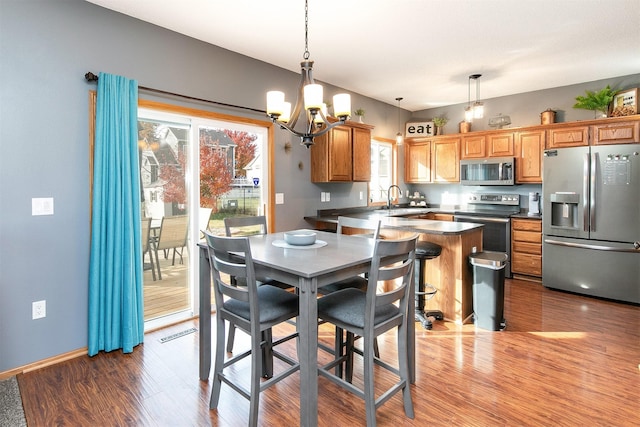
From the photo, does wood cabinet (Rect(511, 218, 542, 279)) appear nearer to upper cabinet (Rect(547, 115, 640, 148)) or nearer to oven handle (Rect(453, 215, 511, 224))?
oven handle (Rect(453, 215, 511, 224))

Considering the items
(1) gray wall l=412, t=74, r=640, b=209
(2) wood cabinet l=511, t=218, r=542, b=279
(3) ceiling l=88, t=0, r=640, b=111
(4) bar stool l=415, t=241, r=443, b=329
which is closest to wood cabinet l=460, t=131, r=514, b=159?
(1) gray wall l=412, t=74, r=640, b=209

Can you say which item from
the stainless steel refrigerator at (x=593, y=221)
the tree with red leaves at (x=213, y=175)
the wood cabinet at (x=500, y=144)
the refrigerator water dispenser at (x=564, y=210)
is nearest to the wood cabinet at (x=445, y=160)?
the wood cabinet at (x=500, y=144)

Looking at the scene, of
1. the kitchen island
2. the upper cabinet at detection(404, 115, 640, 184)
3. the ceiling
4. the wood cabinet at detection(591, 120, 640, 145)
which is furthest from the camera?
the upper cabinet at detection(404, 115, 640, 184)

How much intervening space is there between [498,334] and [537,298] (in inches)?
53.4

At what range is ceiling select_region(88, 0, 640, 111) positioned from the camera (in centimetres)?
287

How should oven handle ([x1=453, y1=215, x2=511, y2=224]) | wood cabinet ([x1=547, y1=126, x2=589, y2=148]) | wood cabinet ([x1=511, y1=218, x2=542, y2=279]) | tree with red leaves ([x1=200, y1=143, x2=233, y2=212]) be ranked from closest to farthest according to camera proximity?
tree with red leaves ([x1=200, y1=143, x2=233, y2=212]) < wood cabinet ([x1=547, y1=126, x2=589, y2=148]) < wood cabinet ([x1=511, y1=218, x2=542, y2=279]) < oven handle ([x1=453, y1=215, x2=511, y2=224])

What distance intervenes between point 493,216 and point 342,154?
2.37m

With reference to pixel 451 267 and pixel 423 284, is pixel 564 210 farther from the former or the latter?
pixel 423 284

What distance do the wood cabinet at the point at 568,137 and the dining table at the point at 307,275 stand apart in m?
3.76

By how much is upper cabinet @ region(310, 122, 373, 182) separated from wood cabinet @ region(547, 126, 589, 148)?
2.46 m

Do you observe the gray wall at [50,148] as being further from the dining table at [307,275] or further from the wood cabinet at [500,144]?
the wood cabinet at [500,144]

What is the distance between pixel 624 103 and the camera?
440 centimetres

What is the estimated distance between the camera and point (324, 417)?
206 cm

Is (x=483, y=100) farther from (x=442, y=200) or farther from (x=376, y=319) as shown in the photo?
(x=376, y=319)
